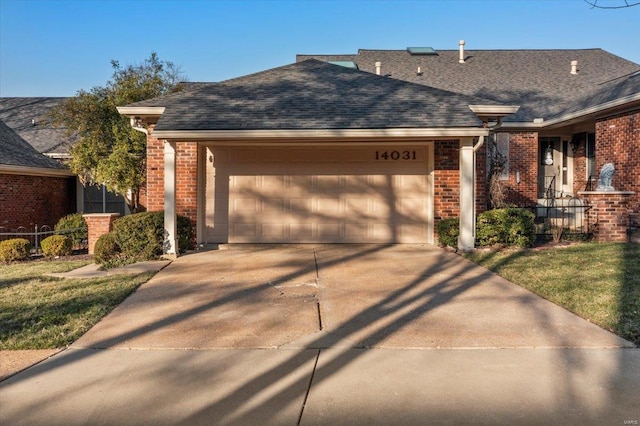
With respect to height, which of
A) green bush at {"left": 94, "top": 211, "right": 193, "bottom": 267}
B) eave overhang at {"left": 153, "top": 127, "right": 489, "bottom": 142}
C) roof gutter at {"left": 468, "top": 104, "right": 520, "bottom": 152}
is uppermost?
roof gutter at {"left": 468, "top": 104, "right": 520, "bottom": 152}

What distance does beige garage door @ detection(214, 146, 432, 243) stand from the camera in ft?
38.7

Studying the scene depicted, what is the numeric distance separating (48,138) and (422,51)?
16.0 metres

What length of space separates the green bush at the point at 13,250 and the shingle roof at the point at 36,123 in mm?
5624

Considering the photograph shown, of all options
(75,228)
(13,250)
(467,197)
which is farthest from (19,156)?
(467,197)

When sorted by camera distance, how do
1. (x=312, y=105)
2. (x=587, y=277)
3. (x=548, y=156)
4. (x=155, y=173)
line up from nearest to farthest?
(x=587, y=277), (x=312, y=105), (x=155, y=173), (x=548, y=156)

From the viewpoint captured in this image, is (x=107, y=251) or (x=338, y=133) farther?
(x=338, y=133)

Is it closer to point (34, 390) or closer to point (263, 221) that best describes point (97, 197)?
point (263, 221)

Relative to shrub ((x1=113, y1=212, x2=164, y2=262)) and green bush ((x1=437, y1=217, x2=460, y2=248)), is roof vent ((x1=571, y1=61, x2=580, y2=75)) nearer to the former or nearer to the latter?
green bush ((x1=437, y1=217, x2=460, y2=248))

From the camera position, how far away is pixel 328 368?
4211mm

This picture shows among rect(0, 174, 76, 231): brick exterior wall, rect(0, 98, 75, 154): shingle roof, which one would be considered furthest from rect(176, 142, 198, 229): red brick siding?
rect(0, 98, 75, 154): shingle roof

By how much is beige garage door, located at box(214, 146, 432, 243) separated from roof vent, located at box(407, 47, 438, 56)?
11.4 metres

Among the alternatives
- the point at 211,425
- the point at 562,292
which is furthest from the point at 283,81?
the point at 211,425

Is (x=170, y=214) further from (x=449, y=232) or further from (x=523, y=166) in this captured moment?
(x=523, y=166)

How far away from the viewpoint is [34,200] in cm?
1567
